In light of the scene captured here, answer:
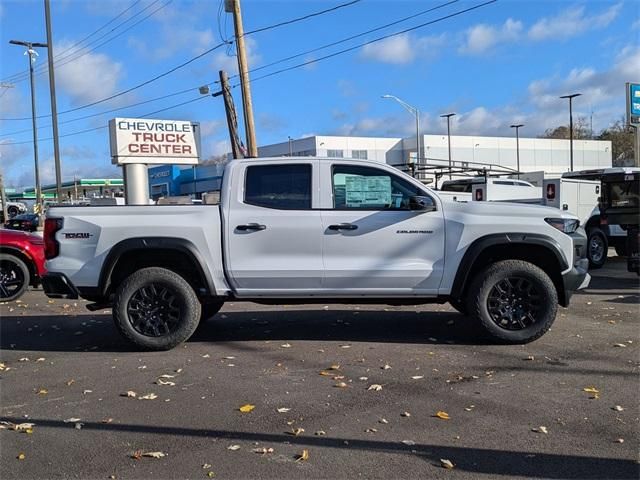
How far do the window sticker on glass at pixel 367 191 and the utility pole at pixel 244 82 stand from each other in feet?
35.5

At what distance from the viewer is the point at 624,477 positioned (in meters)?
3.60

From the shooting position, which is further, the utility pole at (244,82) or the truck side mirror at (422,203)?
the utility pole at (244,82)

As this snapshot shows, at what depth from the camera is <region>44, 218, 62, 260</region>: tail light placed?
6645 millimetres

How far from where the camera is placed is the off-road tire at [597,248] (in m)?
14.4

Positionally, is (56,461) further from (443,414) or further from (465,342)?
(465,342)

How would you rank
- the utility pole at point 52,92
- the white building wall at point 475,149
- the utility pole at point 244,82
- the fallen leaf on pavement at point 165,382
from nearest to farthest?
the fallen leaf on pavement at point 165,382
the utility pole at point 244,82
the utility pole at point 52,92
the white building wall at point 475,149

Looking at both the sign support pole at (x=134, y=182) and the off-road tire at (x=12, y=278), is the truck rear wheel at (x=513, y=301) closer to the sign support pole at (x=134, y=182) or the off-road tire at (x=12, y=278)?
the off-road tire at (x=12, y=278)

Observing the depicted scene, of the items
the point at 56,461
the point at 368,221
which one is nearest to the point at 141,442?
the point at 56,461

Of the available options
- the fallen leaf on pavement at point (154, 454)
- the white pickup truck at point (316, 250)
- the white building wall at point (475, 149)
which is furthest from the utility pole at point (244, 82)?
the white building wall at point (475, 149)

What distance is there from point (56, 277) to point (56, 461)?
309 cm

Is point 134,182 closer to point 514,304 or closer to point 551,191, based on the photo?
point 551,191

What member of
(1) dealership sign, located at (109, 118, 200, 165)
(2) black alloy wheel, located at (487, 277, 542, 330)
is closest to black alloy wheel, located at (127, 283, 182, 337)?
(2) black alloy wheel, located at (487, 277, 542, 330)

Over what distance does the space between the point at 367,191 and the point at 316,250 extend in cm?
85

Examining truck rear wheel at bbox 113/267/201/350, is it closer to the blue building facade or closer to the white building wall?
the blue building facade
